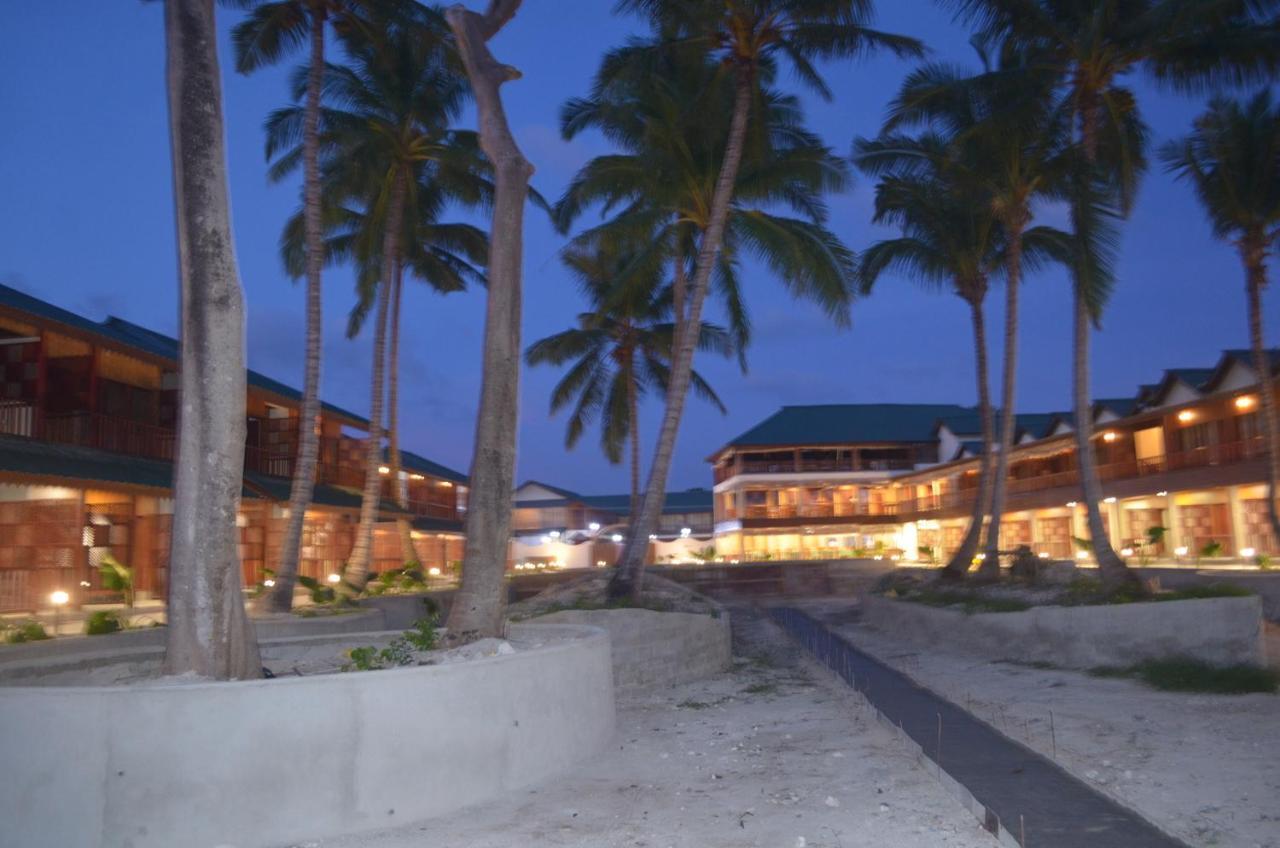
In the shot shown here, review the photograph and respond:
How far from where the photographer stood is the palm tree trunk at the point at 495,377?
9.52m

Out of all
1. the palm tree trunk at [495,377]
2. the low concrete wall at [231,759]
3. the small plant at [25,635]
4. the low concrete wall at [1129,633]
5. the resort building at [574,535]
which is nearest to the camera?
the low concrete wall at [231,759]

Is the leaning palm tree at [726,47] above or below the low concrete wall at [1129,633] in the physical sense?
above

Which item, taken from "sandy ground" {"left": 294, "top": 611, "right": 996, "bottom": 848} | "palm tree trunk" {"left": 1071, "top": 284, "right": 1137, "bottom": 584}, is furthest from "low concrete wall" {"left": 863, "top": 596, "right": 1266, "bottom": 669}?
"sandy ground" {"left": 294, "top": 611, "right": 996, "bottom": 848}

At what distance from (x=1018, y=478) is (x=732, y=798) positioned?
3669 cm

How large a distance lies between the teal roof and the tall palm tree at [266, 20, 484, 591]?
108 feet

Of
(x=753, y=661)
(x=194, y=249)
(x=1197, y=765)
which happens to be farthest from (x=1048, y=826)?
(x=753, y=661)

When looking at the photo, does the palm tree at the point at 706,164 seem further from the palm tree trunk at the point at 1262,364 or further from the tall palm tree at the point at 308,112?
the palm tree trunk at the point at 1262,364

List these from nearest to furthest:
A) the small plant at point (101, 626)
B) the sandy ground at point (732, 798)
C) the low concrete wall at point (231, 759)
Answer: the low concrete wall at point (231, 759) < the sandy ground at point (732, 798) < the small plant at point (101, 626)

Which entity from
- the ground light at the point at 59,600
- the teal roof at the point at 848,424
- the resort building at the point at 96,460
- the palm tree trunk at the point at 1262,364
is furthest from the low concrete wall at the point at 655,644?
the teal roof at the point at 848,424

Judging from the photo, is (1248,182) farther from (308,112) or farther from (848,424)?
(848,424)

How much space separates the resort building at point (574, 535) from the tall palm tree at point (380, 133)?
18280 millimetres

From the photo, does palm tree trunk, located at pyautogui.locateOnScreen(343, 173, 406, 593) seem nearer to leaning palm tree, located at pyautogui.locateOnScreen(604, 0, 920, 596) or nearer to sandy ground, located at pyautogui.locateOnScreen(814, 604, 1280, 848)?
leaning palm tree, located at pyautogui.locateOnScreen(604, 0, 920, 596)

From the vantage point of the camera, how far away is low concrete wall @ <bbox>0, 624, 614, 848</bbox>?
5.84 meters

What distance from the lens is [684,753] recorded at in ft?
28.8
